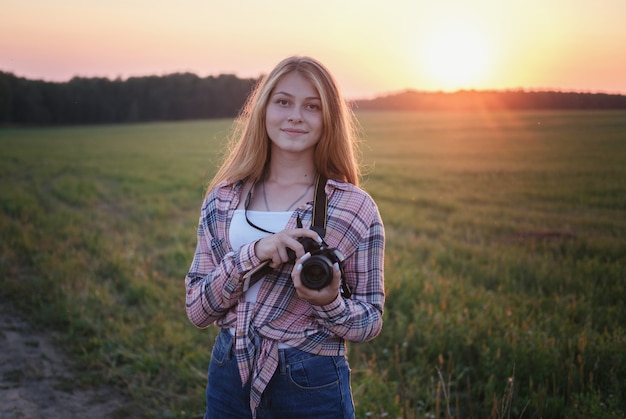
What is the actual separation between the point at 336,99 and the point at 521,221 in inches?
326

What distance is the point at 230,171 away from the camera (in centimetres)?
223

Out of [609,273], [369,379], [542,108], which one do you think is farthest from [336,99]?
[542,108]

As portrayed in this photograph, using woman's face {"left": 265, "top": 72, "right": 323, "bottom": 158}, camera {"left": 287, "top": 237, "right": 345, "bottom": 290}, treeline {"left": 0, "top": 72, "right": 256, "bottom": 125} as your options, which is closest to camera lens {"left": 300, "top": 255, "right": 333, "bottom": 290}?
camera {"left": 287, "top": 237, "right": 345, "bottom": 290}

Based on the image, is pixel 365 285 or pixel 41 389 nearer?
pixel 365 285

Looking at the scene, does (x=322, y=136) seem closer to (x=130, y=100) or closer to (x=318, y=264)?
(x=318, y=264)

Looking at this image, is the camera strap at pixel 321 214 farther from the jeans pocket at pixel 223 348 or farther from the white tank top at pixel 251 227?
the jeans pocket at pixel 223 348

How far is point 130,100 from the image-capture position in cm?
4762

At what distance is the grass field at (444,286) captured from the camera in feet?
12.4

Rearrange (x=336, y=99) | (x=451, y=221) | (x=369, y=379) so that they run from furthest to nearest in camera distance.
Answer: (x=451, y=221)
(x=369, y=379)
(x=336, y=99)

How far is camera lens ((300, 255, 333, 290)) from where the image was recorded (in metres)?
1.70

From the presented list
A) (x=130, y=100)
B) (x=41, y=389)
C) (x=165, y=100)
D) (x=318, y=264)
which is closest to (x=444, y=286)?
(x=41, y=389)

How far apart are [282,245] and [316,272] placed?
0.48 feet

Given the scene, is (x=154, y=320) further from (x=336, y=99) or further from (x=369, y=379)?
(x=336, y=99)

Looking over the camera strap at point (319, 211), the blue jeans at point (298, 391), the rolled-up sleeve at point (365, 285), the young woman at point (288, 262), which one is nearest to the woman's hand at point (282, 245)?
the young woman at point (288, 262)
